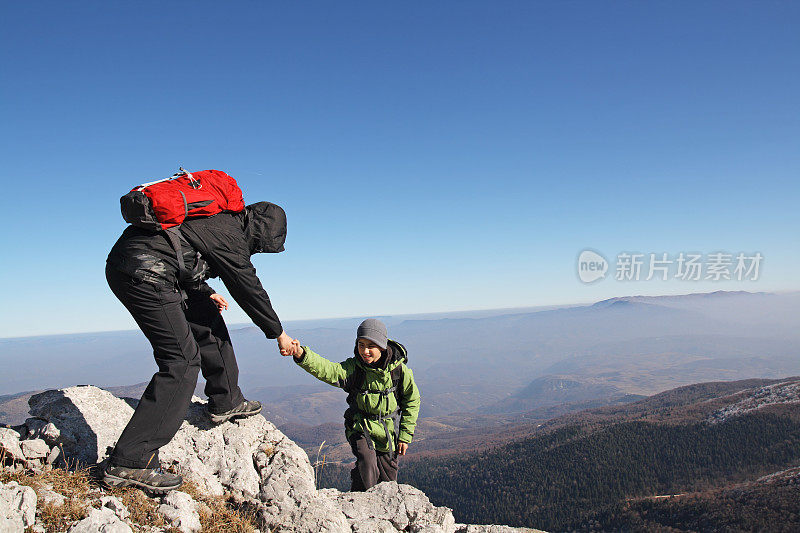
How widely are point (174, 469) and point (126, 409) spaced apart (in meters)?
→ 1.55

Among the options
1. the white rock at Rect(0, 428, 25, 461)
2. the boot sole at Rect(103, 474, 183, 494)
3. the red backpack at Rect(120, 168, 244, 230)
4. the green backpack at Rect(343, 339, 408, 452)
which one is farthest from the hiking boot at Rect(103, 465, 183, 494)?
the green backpack at Rect(343, 339, 408, 452)

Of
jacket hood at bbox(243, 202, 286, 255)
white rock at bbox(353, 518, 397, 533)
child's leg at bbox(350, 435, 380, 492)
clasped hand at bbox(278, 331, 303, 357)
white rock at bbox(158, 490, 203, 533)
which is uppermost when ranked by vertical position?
jacket hood at bbox(243, 202, 286, 255)

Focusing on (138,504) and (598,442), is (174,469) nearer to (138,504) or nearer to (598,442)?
(138,504)

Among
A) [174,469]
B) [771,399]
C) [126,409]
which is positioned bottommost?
[771,399]

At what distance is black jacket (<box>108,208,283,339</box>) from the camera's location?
4516 mm

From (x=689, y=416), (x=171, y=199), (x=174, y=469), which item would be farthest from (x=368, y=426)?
(x=689, y=416)

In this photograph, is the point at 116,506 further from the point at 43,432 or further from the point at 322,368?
the point at 322,368

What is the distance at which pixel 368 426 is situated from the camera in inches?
264

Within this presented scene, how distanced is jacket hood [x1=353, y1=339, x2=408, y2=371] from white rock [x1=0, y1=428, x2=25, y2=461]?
4058 mm

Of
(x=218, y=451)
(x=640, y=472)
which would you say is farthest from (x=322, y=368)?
(x=640, y=472)

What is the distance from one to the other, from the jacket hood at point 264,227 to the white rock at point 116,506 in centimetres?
296

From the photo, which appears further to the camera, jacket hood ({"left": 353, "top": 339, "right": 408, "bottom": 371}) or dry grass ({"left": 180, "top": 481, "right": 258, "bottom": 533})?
jacket hood ({"left": 353, "top": 339, "right": 408, "bottom": 371})

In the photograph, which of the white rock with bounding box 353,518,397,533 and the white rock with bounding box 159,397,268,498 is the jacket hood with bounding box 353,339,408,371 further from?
the white rock with bounding box 353,518,397,533

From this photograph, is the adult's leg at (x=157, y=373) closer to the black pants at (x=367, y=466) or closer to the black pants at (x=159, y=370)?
the black pants at (x=159, y=370)
